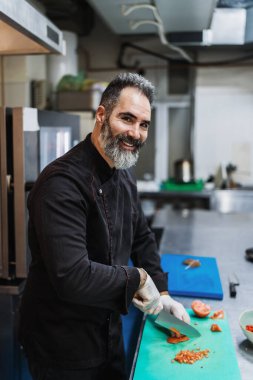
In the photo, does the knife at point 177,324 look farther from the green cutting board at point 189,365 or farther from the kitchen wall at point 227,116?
the kitchen wall at point 227,116

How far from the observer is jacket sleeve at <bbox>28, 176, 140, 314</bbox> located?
0.97m

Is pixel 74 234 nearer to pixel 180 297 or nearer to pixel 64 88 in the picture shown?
pixel 180 297

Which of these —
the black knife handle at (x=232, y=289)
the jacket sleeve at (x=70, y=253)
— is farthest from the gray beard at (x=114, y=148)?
the black knife handle at (x=232, y=289)

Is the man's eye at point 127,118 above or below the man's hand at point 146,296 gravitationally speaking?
above

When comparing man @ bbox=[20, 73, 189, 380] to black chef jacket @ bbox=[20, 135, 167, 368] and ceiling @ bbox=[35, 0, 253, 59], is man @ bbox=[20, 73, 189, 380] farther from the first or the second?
ceiling @ bbox=[35, 0, 253, 59]

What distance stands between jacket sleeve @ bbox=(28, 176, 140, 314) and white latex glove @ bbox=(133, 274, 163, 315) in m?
0.06

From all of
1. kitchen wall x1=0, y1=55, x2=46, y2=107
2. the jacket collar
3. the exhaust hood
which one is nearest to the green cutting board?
the jacket collar

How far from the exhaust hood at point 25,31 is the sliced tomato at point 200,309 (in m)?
1.08

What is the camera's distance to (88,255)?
3.75 feet

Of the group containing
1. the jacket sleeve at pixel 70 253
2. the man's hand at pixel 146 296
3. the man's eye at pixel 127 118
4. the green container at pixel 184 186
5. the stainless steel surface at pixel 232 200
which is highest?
the man's eye at pixel 127 118

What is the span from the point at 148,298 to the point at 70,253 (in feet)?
0.97

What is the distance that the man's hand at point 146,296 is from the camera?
43.4 inches

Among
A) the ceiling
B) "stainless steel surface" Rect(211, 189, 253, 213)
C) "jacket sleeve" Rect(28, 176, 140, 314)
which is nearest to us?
"jacket sleeve" Rect(28, 176, 140, 314)

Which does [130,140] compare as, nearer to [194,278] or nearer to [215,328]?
[215,328]
